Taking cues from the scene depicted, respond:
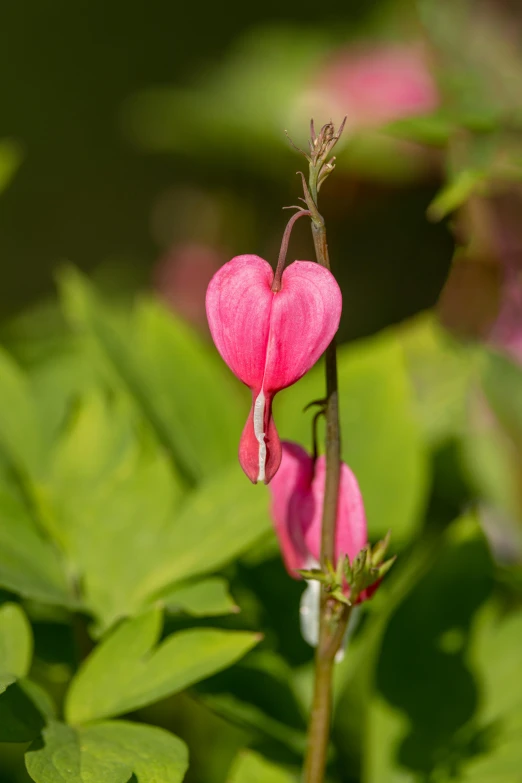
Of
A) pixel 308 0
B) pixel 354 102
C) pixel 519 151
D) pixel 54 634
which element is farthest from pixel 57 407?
pixel 308 0

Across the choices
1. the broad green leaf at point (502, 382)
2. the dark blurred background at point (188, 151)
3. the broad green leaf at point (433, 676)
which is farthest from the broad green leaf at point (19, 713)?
the dark blurred background at point (188, 151)

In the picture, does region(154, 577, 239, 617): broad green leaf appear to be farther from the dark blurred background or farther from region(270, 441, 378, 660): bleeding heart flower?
the dark blurred background

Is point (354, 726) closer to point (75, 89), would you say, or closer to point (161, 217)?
point (161, 217)

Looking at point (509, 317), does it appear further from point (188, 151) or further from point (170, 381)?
point (188, 151)

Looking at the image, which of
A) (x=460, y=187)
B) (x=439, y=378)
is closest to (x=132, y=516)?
(x=460, y=187)

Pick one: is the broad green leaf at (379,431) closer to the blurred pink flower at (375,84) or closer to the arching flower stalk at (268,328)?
the arching flower stalk at (268,328)

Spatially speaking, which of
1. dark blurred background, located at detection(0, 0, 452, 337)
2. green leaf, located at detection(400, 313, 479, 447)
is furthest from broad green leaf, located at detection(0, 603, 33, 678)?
dark blurred background, located at detection(0, 0, 452, 337)
